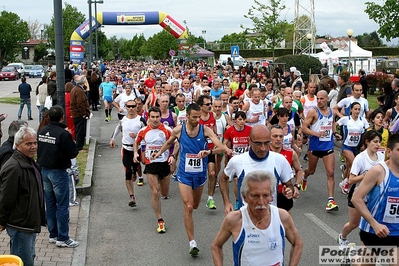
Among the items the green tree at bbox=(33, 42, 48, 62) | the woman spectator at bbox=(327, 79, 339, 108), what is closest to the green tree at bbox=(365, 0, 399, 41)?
the woman spectator at bbox=(327, 79, 339, 108)

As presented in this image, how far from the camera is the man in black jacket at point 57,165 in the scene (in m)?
7.10

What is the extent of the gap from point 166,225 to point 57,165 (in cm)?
225

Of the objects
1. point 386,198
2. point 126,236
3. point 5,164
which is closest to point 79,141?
point 126,236

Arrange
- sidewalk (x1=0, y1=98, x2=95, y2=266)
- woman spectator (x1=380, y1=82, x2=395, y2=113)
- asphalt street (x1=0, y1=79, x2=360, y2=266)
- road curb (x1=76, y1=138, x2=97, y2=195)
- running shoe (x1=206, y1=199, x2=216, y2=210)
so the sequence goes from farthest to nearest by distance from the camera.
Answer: woman spectator (x1=380, y1=82, x2=395, y2=113) → road curb (x1=76, y1=138, x2=97, y2=195) → running shoe (x1=206, y1=199, x2=216, y2=210) → asphalt street (x1=0, y1=79, x2=360, y2=266) → sidewalk (x1=0, y1=98, x2=95, y2=266)

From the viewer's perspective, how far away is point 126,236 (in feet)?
26.7

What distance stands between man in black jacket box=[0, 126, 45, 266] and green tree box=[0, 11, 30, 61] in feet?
A: 279

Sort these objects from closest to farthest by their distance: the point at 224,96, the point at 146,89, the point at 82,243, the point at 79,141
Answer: the point at 82,243
the point at 224,96
the point at 79,141
the point at 146,89

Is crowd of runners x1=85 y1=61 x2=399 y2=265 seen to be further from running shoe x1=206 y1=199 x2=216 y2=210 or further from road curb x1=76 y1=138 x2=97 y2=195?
road curb x1=76 y1=138 x2=97 y2=195

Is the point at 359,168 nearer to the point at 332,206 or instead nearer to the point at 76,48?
the point at 332,206

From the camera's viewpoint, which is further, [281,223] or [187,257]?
[187,257]

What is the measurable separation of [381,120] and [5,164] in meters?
6.55

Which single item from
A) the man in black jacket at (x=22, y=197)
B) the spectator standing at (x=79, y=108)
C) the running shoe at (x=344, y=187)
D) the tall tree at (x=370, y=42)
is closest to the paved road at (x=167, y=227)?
the running shoe at (x=344, y=187)

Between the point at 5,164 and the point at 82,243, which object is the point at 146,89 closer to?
the point at 82,243

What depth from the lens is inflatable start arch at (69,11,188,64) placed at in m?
44.4
